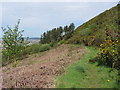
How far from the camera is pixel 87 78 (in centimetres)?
524

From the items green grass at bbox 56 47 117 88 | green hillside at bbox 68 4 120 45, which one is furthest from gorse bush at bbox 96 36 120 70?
green hillside at bbox 68 4 120 45

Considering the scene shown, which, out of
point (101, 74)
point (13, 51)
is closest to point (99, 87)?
point (101, 74)

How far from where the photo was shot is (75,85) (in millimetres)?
4590

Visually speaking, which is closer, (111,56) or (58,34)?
(111,56)

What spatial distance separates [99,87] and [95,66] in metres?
2.06

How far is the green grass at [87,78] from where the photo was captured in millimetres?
4652

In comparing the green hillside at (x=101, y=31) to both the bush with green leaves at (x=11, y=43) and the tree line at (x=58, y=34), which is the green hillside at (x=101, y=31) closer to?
the bush with green leaves at (x=11, y=43)

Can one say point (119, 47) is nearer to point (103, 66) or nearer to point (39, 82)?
point (103, 66)

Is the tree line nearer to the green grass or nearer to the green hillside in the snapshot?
the green hillside

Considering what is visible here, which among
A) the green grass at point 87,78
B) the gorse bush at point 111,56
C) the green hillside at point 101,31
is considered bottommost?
the green grass at point 87,78

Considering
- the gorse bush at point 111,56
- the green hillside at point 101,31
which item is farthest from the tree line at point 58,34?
the gorse bush at point 111,56

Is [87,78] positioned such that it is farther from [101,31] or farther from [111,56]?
[101,31]

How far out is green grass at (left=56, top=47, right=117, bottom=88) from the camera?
Answer: 465 centimetres

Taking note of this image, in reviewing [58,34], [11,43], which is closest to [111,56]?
[11,43]
